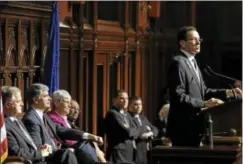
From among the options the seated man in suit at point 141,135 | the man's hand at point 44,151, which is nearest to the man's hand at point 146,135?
the seated man in suit at point 141,135

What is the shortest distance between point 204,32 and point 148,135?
8.07 m

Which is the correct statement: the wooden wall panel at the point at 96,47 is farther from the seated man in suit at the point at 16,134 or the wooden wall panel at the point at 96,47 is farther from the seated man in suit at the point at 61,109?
the seated man in suit at the point at 16,134

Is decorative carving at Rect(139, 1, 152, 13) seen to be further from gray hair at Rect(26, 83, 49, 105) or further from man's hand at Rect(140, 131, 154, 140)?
gray hair at Rect(26, 83, 49, 105)

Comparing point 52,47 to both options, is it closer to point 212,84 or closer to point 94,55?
point 94,55

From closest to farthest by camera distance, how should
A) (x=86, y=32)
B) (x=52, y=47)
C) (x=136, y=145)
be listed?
(x=52, y=47) → (x=136, y=145) → (x=86, y=32)

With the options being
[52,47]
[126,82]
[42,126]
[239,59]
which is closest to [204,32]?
[239,59]

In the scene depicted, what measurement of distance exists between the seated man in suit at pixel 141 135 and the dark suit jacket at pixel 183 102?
373cm

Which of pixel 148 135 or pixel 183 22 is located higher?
pixel 183 22

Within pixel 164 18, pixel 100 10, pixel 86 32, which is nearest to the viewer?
pixel 86 32

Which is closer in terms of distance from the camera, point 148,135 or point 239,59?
point 148,135

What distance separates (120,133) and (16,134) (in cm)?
353

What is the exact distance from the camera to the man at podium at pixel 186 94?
6.51 metres

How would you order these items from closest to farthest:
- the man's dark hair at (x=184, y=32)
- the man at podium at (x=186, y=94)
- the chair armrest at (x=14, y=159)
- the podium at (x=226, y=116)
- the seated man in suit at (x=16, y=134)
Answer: the chair armrest at (x=14, y=159)
the podium at (x=226, y=116)
the man at podium at (x=186, y=94)
the man's dark hair at (x=184, y=32)
the seated man in suit at (x=16, y=134)

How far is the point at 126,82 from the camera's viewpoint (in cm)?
1323
